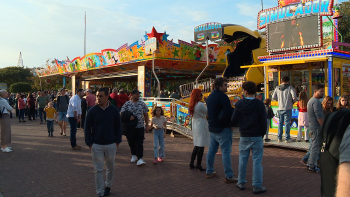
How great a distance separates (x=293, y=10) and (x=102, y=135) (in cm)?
739

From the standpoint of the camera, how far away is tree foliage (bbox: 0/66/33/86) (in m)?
60.4

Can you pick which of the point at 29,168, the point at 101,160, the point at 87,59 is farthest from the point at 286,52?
the point at 87,59

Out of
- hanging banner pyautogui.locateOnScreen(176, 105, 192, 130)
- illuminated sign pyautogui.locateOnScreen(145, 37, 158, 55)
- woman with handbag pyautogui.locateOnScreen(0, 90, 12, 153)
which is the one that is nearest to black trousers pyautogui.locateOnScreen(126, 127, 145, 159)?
woman with handbag pyautogui.locateOnScreen(0, 90, 12, 153)

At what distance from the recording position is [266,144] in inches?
325

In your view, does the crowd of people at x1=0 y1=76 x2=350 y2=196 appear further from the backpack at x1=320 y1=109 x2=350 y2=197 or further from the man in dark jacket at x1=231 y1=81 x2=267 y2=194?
the backpack at x1=320 y1=109 x2=350 y2=197

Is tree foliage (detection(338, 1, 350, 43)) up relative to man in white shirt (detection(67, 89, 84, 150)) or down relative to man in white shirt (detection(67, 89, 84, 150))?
up

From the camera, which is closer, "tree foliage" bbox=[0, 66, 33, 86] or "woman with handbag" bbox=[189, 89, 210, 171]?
"woman with handbag" bbox=[189, 89, 210, 171]

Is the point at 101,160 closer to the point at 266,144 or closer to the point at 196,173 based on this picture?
the point at 196,173

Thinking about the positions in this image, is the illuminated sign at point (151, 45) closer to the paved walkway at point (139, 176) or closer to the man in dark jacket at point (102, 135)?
the paved walkway at point (139, 176)

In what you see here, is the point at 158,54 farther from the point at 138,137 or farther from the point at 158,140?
the point at 138,137

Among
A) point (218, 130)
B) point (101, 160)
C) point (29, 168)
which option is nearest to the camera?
point (101, 160)

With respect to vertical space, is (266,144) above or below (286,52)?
below

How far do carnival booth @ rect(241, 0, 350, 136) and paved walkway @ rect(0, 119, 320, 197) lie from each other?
2.33m

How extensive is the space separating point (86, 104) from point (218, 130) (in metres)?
5.10
